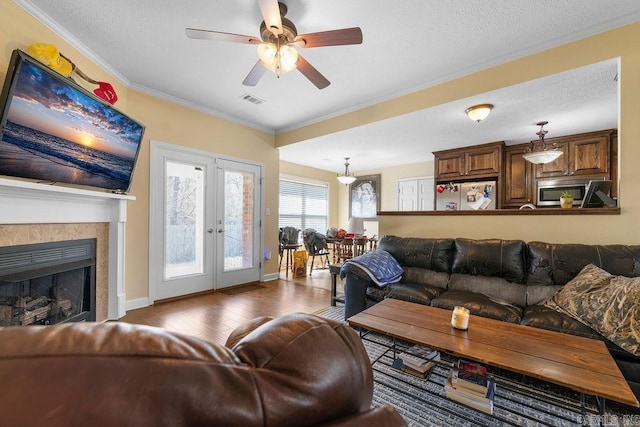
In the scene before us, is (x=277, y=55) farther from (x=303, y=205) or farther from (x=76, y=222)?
(x=303, y=205)

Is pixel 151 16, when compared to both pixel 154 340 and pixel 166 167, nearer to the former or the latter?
pixel 166 167

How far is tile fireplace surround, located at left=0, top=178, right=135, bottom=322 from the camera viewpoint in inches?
75.0

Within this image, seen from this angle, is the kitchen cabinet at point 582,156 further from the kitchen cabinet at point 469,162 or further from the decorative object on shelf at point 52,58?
the decorative object on shelf at point 52,58

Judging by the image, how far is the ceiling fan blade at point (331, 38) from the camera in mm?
1894

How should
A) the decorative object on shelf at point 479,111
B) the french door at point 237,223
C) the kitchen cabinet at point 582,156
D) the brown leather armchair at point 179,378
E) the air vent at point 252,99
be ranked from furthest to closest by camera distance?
1. the french door at point 237,223
2. the kitchen cabinet at point 582,156
3. the air vent at point 252,99
4. the decorative object on shelf at point 479,111
5. the brown leather armchair at point 179,378

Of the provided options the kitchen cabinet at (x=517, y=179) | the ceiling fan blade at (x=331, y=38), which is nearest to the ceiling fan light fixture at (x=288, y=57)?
the ceiling fan blade at (x=331, y=38)

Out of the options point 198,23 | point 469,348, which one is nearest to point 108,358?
point 469,348

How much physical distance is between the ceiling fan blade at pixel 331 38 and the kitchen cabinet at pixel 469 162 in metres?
3.79

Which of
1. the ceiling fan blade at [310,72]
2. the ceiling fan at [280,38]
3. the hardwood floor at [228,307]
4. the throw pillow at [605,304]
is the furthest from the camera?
the hardwood floor at [228,307]

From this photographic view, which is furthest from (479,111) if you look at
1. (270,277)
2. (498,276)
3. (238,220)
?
(270,277)

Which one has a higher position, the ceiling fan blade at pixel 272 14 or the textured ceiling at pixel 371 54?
the textured ceiling at pixel 371 54

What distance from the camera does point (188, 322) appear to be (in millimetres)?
2895

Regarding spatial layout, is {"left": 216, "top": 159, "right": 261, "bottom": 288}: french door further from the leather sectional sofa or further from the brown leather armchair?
the brown leather armchair

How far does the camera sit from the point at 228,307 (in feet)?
11.1
